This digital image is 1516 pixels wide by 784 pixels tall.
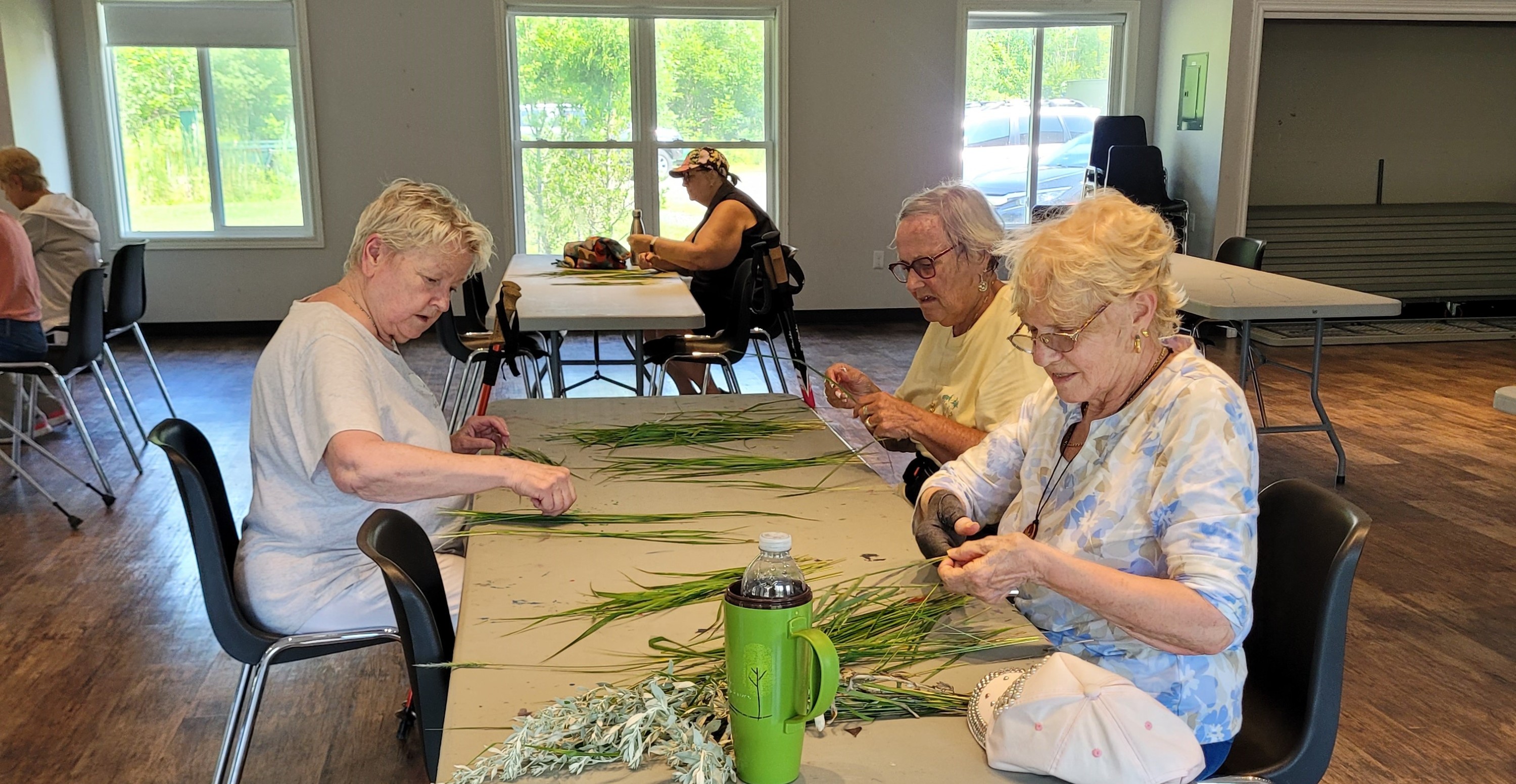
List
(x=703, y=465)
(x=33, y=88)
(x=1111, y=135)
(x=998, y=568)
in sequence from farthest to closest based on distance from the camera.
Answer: (x=1111, y=135) < (x=33, y=88) < (x=703, y=465) < (x=998, y=568)

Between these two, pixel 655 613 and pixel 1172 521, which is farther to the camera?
pixel 655 613

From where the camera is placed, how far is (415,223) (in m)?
2.10

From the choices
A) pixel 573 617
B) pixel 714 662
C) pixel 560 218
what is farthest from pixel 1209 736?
pixel 560 218

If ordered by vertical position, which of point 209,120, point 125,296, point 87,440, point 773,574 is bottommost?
point 87,440

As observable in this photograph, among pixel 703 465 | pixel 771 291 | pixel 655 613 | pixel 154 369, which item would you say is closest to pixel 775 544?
pixel 655 613

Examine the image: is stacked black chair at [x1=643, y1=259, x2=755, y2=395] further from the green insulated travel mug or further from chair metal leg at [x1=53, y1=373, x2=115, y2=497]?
the green insulated travel mug

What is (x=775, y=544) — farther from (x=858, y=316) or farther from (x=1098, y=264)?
(x=858, y=316)

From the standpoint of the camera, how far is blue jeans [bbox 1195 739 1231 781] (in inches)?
59.9

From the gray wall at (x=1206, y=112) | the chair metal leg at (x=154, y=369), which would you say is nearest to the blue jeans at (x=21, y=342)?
the chair metal leg at (x=154, y=369)

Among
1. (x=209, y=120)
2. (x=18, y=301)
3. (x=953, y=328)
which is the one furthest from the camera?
(x=209, y=120)

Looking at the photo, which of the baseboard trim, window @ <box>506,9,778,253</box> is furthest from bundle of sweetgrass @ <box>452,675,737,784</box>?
the baseboard trim

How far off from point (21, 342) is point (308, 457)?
10.7ft

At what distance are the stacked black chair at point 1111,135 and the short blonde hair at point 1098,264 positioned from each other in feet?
24.5

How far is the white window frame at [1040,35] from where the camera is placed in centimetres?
888
